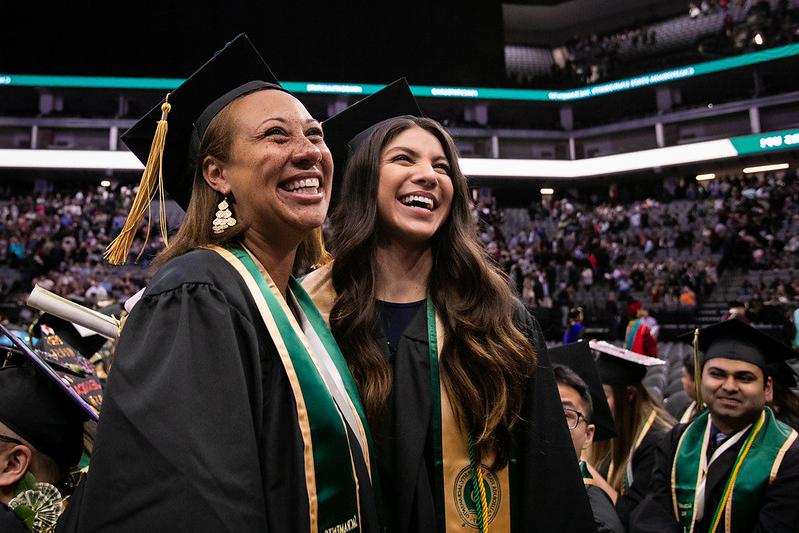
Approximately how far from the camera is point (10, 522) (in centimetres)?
176

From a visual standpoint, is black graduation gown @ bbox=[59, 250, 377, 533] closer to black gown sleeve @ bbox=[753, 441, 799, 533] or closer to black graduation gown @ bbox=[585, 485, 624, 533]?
black graduation gown @ bbox=[585, 485, 624, 533]

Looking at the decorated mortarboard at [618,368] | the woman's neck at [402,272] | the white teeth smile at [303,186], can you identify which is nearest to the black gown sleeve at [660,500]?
the decorated mortarboard at [618,368]

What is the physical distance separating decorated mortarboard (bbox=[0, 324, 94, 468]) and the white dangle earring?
73 cm

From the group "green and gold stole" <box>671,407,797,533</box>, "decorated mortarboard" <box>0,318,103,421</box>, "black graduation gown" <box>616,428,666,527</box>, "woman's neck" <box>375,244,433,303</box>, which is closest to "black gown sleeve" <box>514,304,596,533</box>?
"woman's neck" <box>375,244,433,303</box>

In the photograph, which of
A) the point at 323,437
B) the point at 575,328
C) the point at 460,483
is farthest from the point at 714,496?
the point at 575,328

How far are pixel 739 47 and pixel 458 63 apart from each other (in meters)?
12.1

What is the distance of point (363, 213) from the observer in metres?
2.14

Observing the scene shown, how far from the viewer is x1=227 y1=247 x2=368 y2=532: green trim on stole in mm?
1312

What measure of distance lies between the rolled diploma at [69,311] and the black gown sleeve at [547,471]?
4.20 ft

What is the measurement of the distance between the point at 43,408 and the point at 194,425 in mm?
1083

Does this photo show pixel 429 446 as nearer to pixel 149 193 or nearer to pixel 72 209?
pixel 149 193

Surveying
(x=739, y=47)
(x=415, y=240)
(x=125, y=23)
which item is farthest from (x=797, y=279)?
(x=125, y=23)

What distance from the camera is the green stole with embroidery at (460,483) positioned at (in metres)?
1.76

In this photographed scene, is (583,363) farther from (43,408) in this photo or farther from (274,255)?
(43,408)
